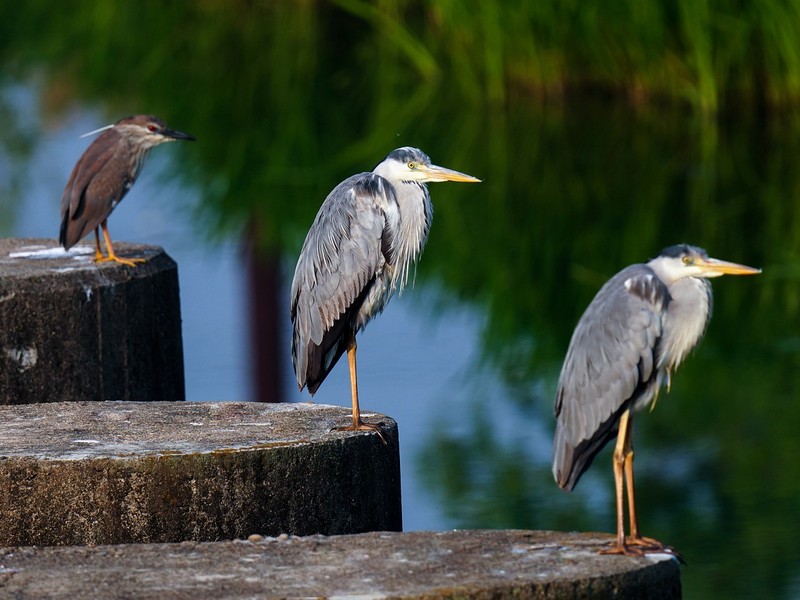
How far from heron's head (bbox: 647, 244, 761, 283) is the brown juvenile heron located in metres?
2.10

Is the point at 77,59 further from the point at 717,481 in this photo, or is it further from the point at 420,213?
the point at 420,213

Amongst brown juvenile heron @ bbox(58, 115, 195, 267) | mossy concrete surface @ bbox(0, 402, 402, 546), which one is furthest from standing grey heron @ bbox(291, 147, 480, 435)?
brown juvenile heron @ bbox(58, 115, 195, 267)

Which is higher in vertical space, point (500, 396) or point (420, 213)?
point (420, 213)

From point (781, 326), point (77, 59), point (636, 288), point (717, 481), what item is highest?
point (77, 59)

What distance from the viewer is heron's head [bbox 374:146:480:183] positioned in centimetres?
403

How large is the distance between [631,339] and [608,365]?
0.24 ft

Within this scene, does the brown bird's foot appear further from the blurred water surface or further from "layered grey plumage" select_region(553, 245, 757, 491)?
the blurred water surface

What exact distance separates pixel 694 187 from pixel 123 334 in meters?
7.09

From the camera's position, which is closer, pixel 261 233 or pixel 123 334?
pixel 123 334

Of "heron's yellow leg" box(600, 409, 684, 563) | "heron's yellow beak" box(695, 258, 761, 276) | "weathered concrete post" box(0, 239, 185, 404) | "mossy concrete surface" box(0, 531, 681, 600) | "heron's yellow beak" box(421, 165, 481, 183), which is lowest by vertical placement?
"mossy concrete surface" box(0, 531, 681, 600)

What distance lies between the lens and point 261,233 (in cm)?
1061

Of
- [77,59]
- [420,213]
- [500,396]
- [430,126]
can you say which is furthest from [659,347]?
[77,59]

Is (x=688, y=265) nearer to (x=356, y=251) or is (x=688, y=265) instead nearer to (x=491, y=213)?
(x=356, y=251)

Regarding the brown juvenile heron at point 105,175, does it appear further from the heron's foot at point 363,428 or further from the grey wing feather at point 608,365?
the grey wing feather at point 608,365
